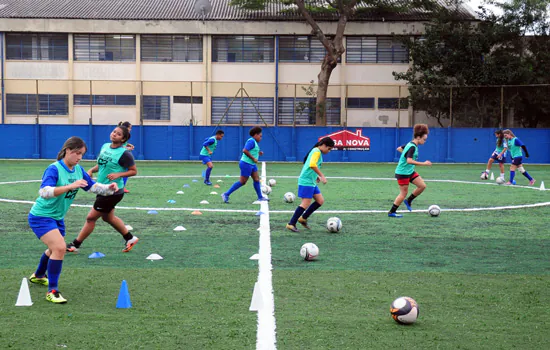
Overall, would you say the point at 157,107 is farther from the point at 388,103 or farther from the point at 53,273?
the point at 53,273

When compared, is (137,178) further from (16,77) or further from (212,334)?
(16,77)

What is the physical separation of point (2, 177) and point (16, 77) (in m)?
25.7

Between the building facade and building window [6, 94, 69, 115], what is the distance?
0.22 ft

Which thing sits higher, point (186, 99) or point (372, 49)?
point (372, 49)

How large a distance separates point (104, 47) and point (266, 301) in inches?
1751

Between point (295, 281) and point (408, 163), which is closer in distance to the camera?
point (295, 281)

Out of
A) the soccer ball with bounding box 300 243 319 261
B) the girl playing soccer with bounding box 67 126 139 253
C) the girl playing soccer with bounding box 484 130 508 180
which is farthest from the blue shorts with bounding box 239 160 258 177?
the girl playing soccer with bounding box 484 130 508 180

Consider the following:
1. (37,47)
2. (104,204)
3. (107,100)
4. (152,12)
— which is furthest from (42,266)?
(152,12)

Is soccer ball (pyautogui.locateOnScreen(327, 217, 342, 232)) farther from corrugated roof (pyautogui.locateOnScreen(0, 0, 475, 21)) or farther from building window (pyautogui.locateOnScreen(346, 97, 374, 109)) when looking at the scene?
corrugated roof (pyautogui.locateOnScreen(0, 0, 475, 21))

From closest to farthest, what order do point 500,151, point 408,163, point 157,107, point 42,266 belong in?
point 42,266 → point 408,163 → point 500,151 → point 157,107

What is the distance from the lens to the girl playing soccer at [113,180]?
9.97m

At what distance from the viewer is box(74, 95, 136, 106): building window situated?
47756 mm

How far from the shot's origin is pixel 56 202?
7480 millimetres

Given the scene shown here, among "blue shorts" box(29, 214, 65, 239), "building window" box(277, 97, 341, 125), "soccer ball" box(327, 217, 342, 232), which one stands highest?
"building window" box(277, 97, 341, 125)
